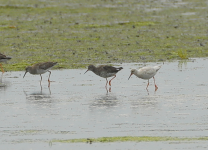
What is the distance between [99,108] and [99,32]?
663 inches

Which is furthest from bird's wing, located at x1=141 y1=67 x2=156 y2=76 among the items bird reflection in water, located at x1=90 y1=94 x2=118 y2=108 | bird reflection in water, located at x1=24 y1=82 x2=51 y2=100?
bird reflection in water, located at x1=24 y1=82 x2=51 y2=100

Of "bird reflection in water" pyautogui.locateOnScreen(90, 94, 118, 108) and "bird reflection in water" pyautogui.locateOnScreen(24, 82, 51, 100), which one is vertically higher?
"bird reflection in water" pyautogui.locateOnScreen(24, 82, 51, 100)

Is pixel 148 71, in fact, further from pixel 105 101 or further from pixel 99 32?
pixel 99 32

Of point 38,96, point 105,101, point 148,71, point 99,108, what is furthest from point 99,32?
point 99,108

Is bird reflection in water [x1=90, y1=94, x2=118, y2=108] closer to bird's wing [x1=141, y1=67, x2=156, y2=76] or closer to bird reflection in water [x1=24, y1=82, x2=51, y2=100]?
bird reflection in water [x1=24, y1=82, x2=51, y2=100]

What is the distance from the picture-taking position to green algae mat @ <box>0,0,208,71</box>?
952 inches

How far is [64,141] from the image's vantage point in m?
10.9

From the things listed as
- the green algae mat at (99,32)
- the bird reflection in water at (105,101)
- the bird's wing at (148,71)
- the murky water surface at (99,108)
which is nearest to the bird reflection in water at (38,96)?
the murky water surface at (99,108)

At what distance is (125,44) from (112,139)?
53.1 feet

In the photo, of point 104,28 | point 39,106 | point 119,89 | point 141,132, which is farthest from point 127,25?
point 141,132

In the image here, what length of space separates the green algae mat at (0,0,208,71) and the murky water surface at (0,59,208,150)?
308cm

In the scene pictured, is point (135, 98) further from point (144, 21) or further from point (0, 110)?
point (144, 21)

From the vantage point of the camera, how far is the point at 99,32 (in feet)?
101

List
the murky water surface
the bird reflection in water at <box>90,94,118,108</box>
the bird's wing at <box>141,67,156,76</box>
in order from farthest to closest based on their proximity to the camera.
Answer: the bird's wing at <box>141,67,156,76</box>, the bird reflection in water at <box>90,94,118,108</box>, the murky water surface
